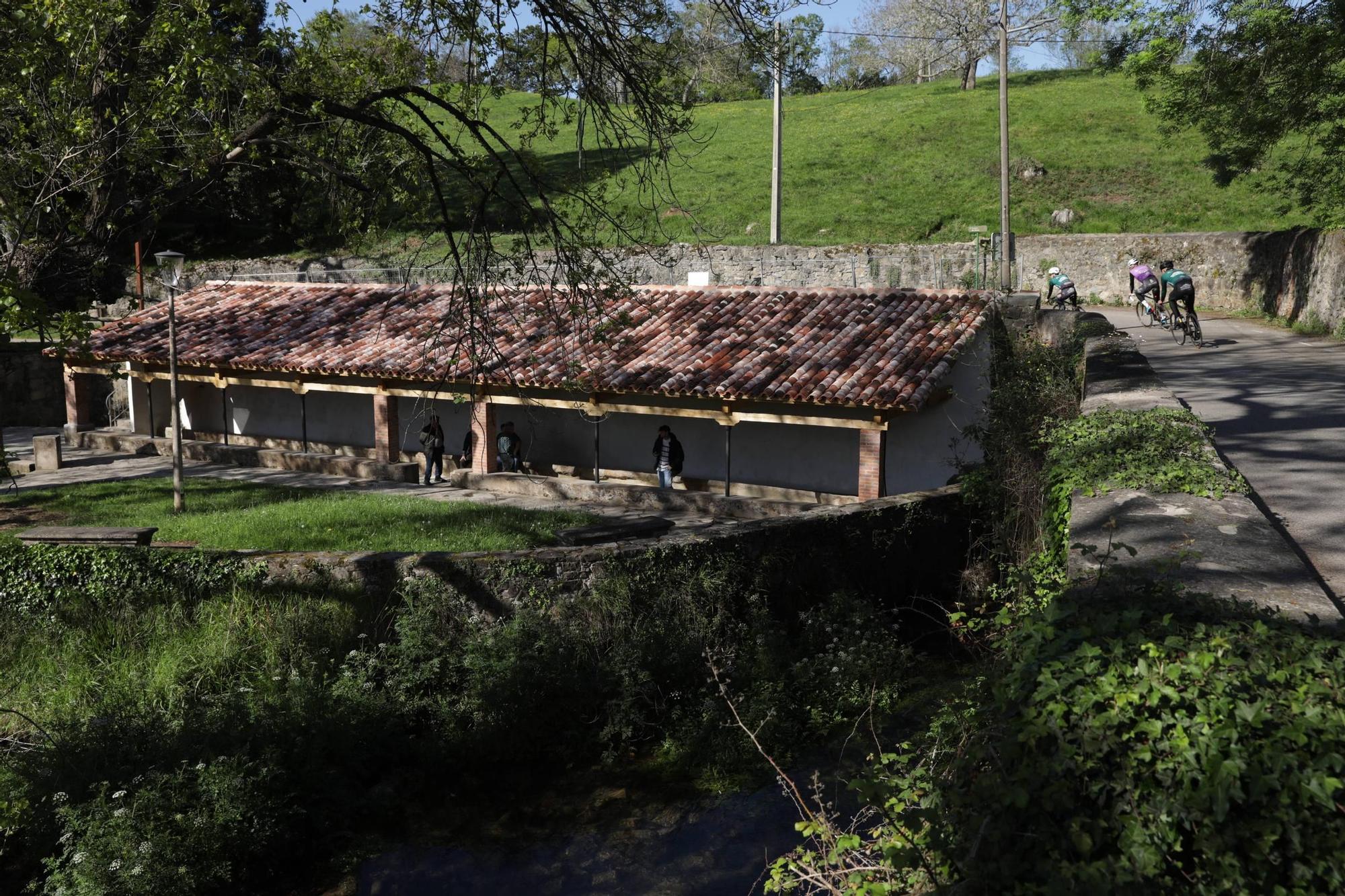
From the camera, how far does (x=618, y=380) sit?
16422 millimetres

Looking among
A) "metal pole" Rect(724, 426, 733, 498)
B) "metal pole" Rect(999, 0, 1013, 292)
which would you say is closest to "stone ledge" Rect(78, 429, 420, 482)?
"metal pole" Rect(724, 426, 733, 498)

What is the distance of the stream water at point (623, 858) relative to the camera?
8219 mm

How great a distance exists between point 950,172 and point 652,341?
2564 centimetres

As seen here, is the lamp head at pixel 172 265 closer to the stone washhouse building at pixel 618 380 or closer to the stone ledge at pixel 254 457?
the stone washhouse building at pixel 618 380

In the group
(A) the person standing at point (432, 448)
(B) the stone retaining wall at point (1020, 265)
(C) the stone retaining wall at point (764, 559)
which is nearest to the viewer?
(C) the stone retaining wall at point (764, 559)

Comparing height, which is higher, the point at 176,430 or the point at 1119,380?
the point at 1119,380

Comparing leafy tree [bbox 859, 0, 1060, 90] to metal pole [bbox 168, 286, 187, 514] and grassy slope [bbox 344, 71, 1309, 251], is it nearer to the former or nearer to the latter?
grassy slope [bbox 344, 71, 1309, 251]

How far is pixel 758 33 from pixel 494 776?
23.0 ft

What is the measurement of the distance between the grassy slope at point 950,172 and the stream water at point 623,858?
23.9 m

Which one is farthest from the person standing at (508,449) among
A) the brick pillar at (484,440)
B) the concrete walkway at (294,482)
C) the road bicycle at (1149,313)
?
the road bicycle at (1149,313)

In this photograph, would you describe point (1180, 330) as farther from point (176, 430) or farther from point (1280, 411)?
point (176, 430)

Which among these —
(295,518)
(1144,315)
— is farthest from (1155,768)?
(1144,315)

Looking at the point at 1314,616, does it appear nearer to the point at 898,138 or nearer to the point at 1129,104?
the point at 898,138

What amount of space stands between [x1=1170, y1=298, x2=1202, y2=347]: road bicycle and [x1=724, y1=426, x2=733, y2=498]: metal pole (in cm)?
882
